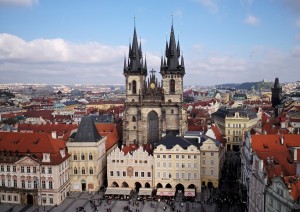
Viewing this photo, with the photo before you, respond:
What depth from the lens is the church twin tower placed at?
109m

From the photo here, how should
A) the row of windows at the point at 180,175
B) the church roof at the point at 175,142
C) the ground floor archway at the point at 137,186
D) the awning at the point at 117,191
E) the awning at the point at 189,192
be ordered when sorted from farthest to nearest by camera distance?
the ground floor archway at the point at 137,186 → the church roof at the point at 175,142 → the row of windows at the point at 180,175 → the awning at the point at 117,191 → the awning at the point at 189,192

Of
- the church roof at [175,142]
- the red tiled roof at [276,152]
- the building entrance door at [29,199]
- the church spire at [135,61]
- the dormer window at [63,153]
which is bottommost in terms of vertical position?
the building entrance door at [29,199]

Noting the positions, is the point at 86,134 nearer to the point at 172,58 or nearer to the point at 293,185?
the point at 172,58

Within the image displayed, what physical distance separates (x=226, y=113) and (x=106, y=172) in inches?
2384

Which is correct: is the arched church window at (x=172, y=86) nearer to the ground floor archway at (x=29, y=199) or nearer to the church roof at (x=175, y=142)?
the church roof at (x=175, y=142)

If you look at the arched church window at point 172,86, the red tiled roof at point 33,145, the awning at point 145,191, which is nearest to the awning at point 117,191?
the awning at point 145,191

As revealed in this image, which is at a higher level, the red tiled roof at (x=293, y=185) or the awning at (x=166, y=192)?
the red tiled roof at (x=293, y=185)

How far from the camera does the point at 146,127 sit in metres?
110

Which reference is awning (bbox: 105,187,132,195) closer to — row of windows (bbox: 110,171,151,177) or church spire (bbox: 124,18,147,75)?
row of windows (bbox: 110,171,151,177)

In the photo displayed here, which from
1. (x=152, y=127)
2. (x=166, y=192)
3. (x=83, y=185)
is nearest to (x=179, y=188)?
(x=166, y=192)

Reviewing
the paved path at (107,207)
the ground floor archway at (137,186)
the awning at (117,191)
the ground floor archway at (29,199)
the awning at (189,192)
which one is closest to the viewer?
the paved path at (107,207)

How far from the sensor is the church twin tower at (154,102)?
108625mm

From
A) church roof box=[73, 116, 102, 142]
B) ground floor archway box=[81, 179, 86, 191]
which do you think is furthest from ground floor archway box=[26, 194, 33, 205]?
church roof box=[73, 116, 102, 142]

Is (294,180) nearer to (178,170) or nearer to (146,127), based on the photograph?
(178,170)
